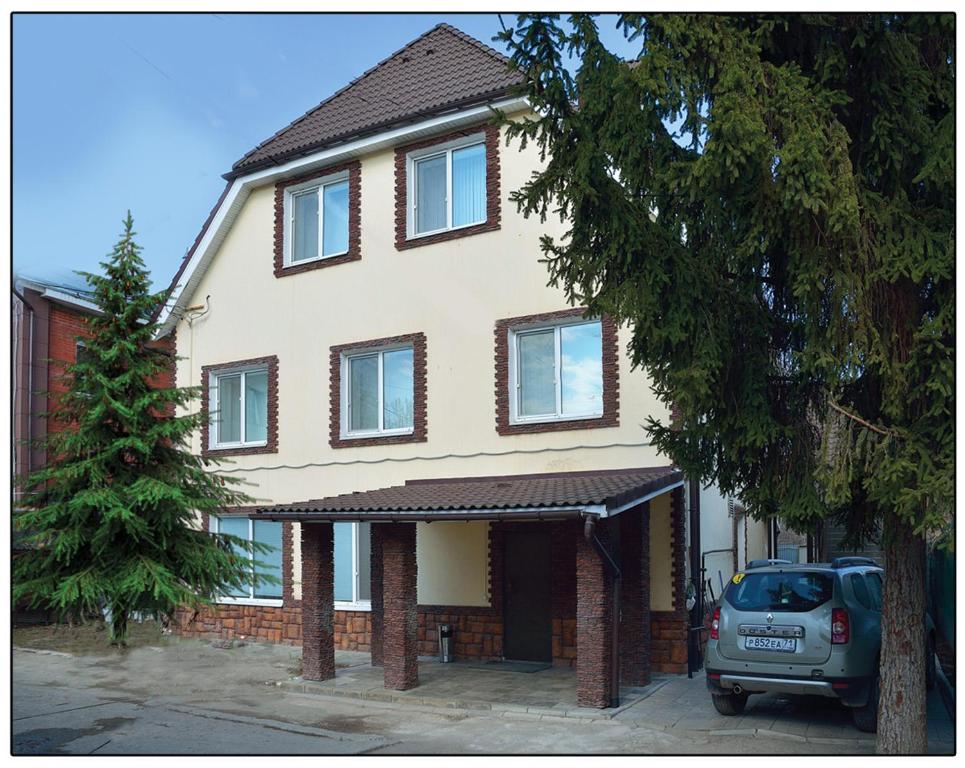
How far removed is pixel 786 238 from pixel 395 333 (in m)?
8.99

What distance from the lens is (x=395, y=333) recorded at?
1611cm

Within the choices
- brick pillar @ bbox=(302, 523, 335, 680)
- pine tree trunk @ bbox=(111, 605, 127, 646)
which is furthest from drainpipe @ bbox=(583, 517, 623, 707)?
pine tree trunk @ bbox=(111, 605, 127, 646)

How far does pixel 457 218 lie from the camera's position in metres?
15.7

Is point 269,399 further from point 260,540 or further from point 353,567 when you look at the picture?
point 353,567

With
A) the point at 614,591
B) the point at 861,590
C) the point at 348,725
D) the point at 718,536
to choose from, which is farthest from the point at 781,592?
the point at 718,536

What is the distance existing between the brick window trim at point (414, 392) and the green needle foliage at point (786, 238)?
7.18 metres

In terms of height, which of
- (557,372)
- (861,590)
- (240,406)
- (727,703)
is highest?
(557,372)

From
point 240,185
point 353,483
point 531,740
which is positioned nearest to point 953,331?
point 531,740

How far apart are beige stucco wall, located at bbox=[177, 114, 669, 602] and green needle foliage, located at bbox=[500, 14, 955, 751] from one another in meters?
4.65

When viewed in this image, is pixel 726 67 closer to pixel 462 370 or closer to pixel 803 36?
pixel 803 36

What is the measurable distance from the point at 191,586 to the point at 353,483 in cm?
760

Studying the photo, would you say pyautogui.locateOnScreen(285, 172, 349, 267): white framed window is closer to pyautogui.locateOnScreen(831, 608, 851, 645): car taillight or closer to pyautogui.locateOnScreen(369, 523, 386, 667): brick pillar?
pyautogui.locateOnScreen(369, 523, 386, 667): brick pillar

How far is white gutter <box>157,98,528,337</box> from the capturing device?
1534 cm

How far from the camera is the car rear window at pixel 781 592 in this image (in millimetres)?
10086
